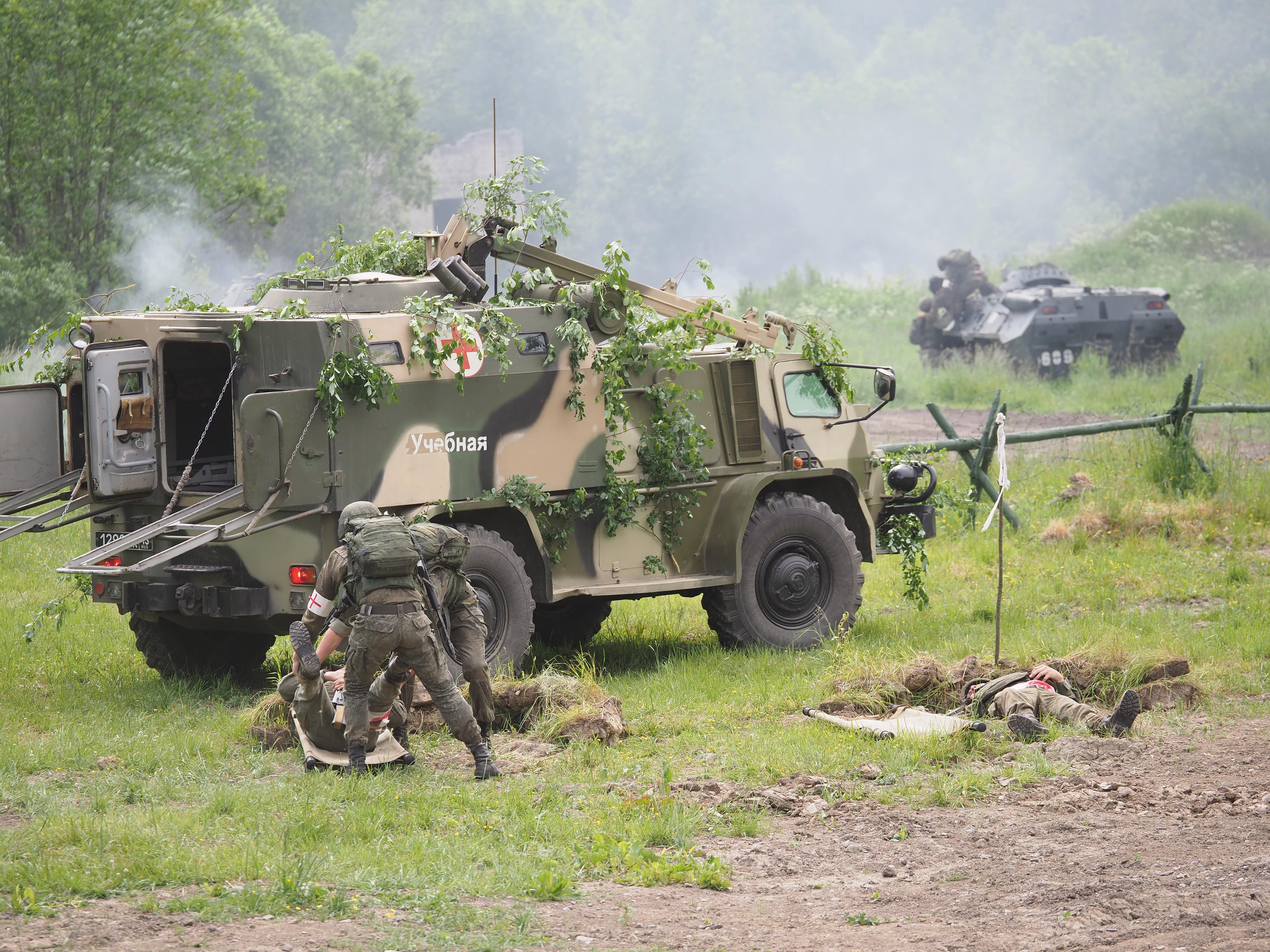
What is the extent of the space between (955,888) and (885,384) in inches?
210

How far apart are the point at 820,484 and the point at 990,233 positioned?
56807 mm

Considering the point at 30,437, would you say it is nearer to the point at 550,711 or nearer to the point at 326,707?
the point at 326,707

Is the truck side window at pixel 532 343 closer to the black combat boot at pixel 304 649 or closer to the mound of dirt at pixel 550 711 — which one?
the mound of dirt at pixel 550 711

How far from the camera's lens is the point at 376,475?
9273mm

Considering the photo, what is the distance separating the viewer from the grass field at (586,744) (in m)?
6.16

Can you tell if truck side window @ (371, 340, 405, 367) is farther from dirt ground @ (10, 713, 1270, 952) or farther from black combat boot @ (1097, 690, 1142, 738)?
black combat boot @ (1097, 690, 1142, 738)

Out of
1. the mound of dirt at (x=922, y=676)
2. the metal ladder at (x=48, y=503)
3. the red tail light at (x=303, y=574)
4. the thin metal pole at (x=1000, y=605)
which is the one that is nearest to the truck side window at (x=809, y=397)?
the thin metal pole at (x=1000, y=605)

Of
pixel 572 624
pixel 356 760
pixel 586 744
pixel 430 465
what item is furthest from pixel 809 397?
pixel 356 760

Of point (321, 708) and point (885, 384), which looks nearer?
point (321, 708)

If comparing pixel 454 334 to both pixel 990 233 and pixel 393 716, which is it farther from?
pixel 990 233

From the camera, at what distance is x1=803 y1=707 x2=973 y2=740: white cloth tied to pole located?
8.48 meters

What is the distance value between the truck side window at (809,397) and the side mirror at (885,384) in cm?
44

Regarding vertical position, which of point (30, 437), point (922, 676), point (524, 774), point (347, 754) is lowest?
point (524, 774)

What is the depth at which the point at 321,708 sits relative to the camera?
26.7 feet
